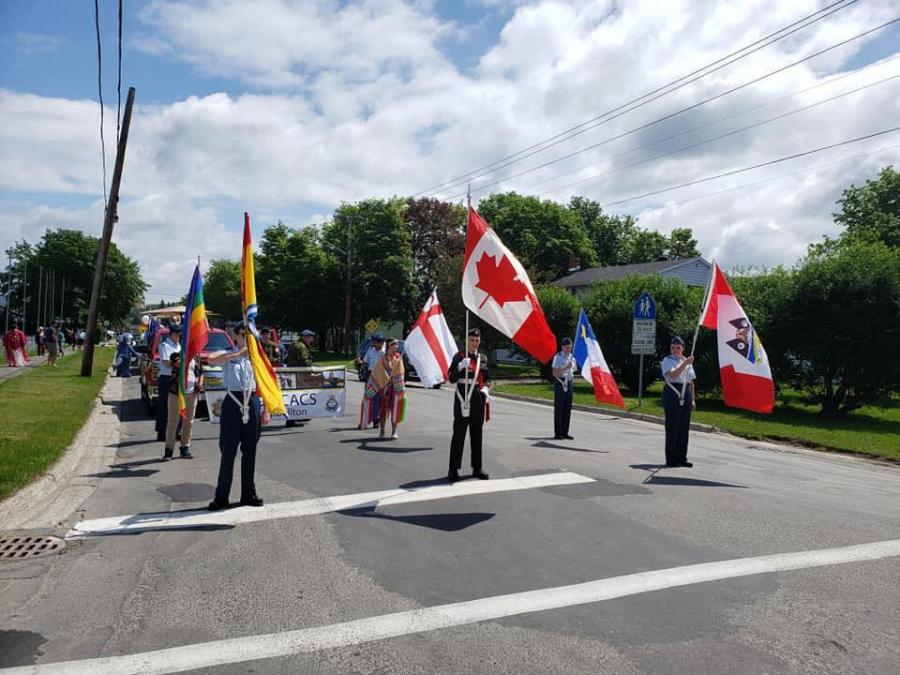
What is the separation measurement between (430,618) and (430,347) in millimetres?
6771

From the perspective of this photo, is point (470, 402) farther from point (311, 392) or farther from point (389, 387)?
point (311, 392)

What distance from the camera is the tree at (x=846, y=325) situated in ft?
58.1

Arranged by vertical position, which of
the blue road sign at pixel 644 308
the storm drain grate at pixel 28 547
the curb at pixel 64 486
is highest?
the blue road sign at pixel 644 308

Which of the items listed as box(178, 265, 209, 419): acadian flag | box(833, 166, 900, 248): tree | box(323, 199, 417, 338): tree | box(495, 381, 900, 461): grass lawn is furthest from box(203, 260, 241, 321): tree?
box(178, 265, 209, 419): acadian flag

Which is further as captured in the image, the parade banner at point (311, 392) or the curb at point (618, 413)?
the curb at point (618, 413)

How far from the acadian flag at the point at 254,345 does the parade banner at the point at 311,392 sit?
5.90 m

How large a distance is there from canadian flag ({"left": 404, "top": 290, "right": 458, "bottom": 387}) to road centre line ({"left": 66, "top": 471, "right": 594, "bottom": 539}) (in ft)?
8.71

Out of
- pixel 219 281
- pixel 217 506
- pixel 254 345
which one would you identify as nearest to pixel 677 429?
pixel 254 345

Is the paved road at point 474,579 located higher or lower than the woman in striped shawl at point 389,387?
lower

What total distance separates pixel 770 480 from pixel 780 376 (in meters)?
11.6

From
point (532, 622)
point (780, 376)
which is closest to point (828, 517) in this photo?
point (532, 622)

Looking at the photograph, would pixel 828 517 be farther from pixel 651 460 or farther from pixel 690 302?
pixel 690 302

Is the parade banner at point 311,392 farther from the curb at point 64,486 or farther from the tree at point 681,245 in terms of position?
the tree at point 681,245

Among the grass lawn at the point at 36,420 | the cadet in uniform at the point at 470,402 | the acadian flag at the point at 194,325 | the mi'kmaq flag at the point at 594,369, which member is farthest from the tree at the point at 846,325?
the grass lawn at the point at 36,420
